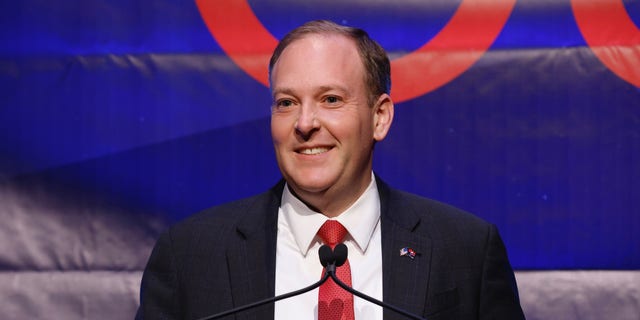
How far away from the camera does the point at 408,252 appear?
73.4 inches

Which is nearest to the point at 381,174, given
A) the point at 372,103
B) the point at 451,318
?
the point at 372,103

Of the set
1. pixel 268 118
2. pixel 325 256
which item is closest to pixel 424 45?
pixel 268 118

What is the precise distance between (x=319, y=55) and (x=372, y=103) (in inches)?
7.4

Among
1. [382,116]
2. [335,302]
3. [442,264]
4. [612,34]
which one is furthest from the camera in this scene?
[612,34]

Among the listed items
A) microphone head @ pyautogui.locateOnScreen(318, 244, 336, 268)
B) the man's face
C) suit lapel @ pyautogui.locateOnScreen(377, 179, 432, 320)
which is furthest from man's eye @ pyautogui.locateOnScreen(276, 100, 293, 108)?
microphone head @ pyautogui.locateOnScreen(318, 244, 336, 268)

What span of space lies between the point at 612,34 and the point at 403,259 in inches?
46.4

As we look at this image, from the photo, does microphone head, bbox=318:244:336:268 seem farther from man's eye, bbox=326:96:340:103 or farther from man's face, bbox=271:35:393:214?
man's eye, bbox=326:96:340:103

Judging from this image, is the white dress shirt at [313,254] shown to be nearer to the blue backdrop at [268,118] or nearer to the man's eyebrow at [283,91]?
the man's eyebrow at [283,91]

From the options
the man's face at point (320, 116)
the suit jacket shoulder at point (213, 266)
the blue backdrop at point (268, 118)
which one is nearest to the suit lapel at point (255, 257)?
the suit jacket shoulder at point (213, 266)

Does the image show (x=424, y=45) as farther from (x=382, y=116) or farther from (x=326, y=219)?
(x=326, y=219)

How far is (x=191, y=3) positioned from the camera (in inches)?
104

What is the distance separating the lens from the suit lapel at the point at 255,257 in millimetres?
1809

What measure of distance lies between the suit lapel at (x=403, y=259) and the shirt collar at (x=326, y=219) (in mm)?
32

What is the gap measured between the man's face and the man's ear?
0.26ft
